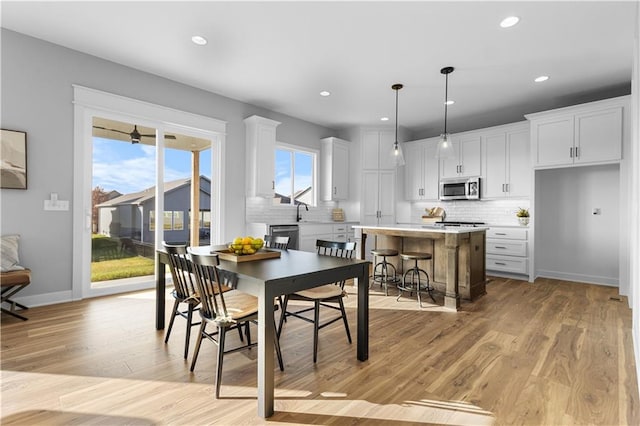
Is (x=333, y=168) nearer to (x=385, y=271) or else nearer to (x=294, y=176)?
(x=294, y=176)

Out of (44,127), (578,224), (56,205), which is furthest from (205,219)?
(578,224)

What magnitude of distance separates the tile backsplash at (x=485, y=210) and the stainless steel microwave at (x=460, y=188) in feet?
0.90

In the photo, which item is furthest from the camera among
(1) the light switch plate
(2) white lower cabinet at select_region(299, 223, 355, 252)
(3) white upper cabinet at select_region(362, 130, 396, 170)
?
(3) white upper cabinet at select_region(362, 130, 396, 170)

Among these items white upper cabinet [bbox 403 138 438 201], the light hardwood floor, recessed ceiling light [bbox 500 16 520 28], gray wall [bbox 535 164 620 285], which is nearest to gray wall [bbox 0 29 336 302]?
the light hardwood floor

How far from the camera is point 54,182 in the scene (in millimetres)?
3703

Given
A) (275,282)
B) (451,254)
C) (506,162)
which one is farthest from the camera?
(506,162)

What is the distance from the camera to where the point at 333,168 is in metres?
6.88

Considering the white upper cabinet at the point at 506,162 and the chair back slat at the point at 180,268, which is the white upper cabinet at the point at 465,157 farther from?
the chair back slat at the point at 180,268

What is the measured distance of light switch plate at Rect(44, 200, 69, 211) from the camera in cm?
365

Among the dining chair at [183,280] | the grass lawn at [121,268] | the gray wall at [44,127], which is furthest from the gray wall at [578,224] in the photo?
the gray wall at [44,127]

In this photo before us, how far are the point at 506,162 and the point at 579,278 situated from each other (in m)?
2.21

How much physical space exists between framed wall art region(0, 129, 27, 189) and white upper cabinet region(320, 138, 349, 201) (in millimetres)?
4750

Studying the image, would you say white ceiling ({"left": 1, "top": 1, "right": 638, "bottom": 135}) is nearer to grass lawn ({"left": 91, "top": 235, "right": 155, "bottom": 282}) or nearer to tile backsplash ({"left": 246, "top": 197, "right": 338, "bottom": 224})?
tile backsplash ({"left": 246, "top": 197, "right": 338, "bottom": 224})

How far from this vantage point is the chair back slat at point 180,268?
233 cm
